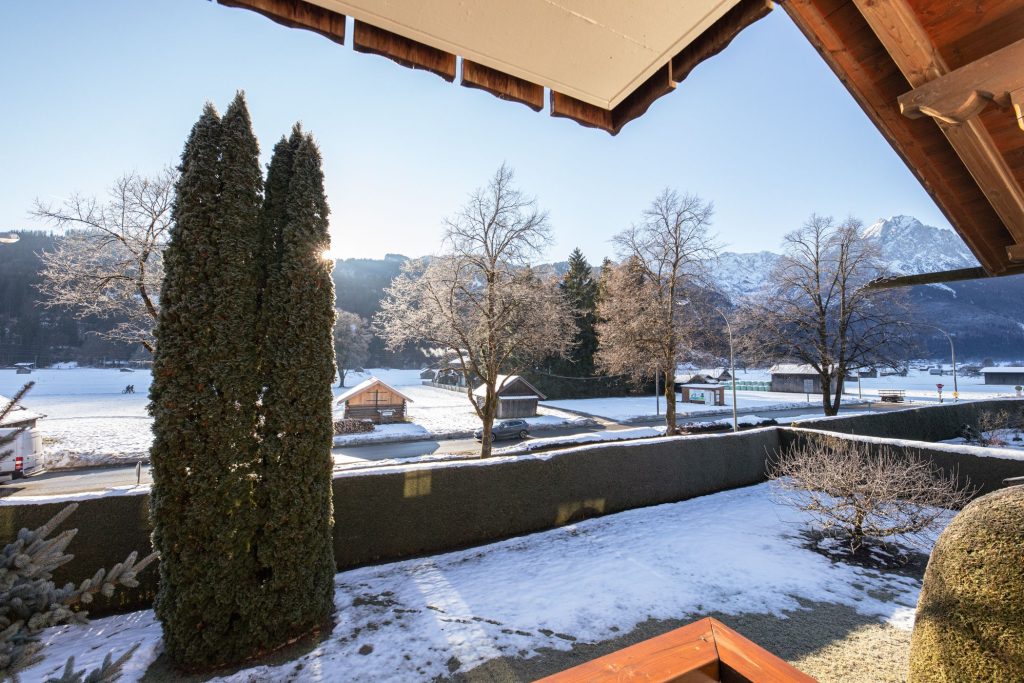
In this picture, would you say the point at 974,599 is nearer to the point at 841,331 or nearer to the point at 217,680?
the point at 217,680

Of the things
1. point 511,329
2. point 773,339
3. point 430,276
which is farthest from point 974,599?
point 773,339

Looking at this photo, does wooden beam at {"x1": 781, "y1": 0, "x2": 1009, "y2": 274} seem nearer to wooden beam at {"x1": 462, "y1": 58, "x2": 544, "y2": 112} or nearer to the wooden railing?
wooden beam at {"x1": 462, "y1": 58, "x2": 544, "y2": 112}

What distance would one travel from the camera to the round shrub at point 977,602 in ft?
8.70

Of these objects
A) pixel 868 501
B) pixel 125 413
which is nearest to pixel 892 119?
pixel 868 501

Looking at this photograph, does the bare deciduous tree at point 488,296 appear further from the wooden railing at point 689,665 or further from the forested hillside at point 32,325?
the forested hillside at point 32,325

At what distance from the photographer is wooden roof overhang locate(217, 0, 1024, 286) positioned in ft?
5.46

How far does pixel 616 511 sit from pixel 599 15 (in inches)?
422

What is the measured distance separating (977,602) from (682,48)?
402cm

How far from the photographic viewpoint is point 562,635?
531 cm

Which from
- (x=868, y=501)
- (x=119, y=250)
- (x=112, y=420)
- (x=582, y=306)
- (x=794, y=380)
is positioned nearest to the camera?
(x=868, y=501)

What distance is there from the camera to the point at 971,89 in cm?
178

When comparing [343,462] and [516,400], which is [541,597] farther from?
[516,400]

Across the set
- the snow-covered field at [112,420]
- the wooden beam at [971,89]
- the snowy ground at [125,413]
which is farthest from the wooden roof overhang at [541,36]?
the snowy ground at [125,413]

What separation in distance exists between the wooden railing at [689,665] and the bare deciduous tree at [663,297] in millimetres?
18943
